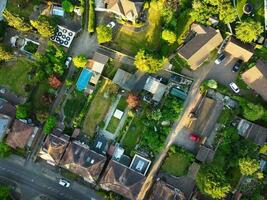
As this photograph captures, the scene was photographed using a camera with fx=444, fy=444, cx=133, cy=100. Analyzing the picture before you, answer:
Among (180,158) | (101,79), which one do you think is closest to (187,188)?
(180,158)

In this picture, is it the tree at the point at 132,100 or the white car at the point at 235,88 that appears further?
the white car at the point at 235,88

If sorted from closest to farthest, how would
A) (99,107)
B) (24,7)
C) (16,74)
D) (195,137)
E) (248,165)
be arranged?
1. (248,165)
2. (195,137)
3. (99,107)
4. (16,74)
5. (24,7)

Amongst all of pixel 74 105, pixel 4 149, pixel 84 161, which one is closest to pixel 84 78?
pixel 74 105

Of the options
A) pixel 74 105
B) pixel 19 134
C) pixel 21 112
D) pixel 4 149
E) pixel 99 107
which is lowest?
pixel 4 149

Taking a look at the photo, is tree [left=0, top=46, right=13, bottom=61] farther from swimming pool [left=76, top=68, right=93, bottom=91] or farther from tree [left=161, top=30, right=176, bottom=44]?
tree [left=161, top=30, right=176, bottom=44]

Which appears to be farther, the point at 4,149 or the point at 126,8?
the point at 4,149

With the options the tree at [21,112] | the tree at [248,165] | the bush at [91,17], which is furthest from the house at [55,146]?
the tree at [248,165]

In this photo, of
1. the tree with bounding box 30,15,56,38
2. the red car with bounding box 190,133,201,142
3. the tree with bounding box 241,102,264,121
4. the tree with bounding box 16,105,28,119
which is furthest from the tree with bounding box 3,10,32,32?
the tree with bounding box 241,102,264,121

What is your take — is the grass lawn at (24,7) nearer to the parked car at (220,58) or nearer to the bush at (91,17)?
the bush at (91,17)

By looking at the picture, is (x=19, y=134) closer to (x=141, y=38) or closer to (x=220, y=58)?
(x=141, y=38)
